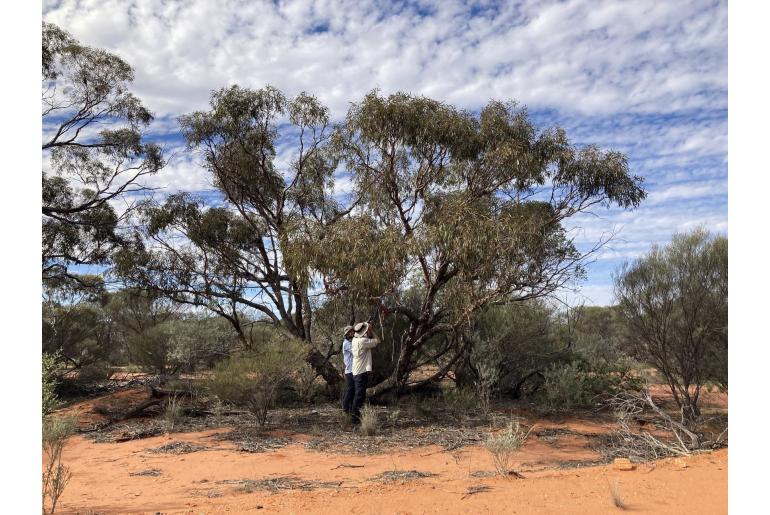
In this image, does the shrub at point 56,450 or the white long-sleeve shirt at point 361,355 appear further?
the white long-sleeve shirt at point 361,355

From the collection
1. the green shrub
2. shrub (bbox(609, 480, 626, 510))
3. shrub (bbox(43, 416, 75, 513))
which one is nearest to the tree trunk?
shrub (bbox(43, 416, 75, 513))

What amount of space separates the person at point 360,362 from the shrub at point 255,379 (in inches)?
42.1

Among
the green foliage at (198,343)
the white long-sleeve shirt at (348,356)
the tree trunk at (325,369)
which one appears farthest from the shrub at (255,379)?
the green foliage at (198,343)

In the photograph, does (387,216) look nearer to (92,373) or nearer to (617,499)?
(617,499)

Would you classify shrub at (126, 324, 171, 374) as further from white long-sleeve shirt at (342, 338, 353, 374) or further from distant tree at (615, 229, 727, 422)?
distant tree at (615, 229, 727, 422)

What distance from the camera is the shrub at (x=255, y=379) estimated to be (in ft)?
29.1

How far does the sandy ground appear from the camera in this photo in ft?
14.5

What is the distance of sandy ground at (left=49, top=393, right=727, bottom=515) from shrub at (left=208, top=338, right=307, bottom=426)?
987 millimetres

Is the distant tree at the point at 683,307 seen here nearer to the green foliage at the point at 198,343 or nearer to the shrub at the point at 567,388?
the shrub at the point at 567,388

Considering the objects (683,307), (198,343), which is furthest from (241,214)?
(683,307)

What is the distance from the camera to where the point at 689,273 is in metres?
9.51

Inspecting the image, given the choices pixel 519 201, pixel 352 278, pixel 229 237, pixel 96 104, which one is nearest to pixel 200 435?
pixel 352 278
